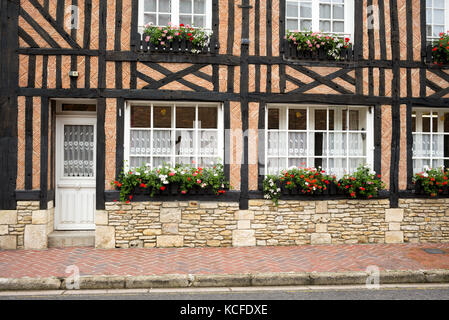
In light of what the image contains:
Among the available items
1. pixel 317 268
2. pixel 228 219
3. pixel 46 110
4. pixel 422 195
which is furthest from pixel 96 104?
pixel 422 195

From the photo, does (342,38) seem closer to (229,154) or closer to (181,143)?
(229,154)

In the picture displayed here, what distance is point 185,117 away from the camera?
7.36m

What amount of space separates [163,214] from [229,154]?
1673 millimetres

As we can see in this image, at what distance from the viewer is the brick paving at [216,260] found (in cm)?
543

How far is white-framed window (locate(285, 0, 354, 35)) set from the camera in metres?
7.62

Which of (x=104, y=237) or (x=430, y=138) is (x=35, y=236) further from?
(x=430, y=138)

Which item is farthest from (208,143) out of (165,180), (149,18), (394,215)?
(394,215)

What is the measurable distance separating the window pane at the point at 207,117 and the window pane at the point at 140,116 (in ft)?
3.22

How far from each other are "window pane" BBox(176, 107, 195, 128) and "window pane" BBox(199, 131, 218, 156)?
11.5 inches

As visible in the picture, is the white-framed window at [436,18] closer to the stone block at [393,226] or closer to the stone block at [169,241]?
the stone block at [393,226]

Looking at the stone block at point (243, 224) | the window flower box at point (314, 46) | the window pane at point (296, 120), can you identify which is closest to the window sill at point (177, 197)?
the stone block at point (243, 224)

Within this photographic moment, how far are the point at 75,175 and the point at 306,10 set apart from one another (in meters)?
5.68

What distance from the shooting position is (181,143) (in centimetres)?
731

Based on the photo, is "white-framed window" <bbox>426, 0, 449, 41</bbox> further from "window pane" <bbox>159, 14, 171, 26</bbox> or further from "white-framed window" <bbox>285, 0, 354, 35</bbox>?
"window pane" <bbox>159, 14, 171, 26</bbox>
